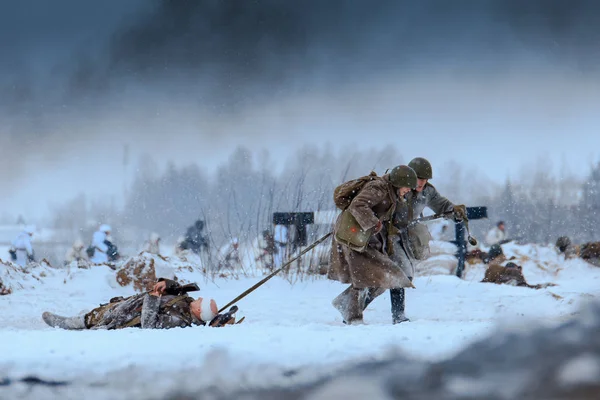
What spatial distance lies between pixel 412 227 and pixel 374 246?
1.69 feet

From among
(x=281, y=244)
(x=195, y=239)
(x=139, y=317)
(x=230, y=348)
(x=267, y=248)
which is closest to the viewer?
(x=230, y=348)

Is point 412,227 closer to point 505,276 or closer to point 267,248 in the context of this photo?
point 267,248

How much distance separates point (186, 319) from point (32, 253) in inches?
512

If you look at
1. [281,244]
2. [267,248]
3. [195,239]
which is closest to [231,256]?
[267,248]

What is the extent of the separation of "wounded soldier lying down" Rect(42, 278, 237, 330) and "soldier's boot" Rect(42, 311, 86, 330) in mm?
260

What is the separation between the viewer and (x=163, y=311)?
5.21 m

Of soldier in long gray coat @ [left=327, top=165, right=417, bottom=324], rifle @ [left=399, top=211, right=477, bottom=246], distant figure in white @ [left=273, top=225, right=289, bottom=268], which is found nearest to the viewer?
soldier in long gray coat @ [left=327, top=165, right=417, bottom=324]

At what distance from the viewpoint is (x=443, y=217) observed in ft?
20.9

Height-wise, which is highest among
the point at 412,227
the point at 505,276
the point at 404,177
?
the point at 404,177

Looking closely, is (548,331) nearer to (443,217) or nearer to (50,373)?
(50,373)

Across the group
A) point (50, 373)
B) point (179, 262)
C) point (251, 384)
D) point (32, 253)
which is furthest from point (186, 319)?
point (32, 253)

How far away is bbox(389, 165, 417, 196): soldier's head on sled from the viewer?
5.67 meters

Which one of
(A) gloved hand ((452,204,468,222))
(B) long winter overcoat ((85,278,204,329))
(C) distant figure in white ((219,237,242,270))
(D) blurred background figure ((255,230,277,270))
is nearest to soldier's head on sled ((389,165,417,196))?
(A) gloved hand ((452,204,468,222))

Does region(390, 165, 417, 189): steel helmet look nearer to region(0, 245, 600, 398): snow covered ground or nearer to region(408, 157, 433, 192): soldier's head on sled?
region(408, 157, 433, 192): soldier's head on sled
